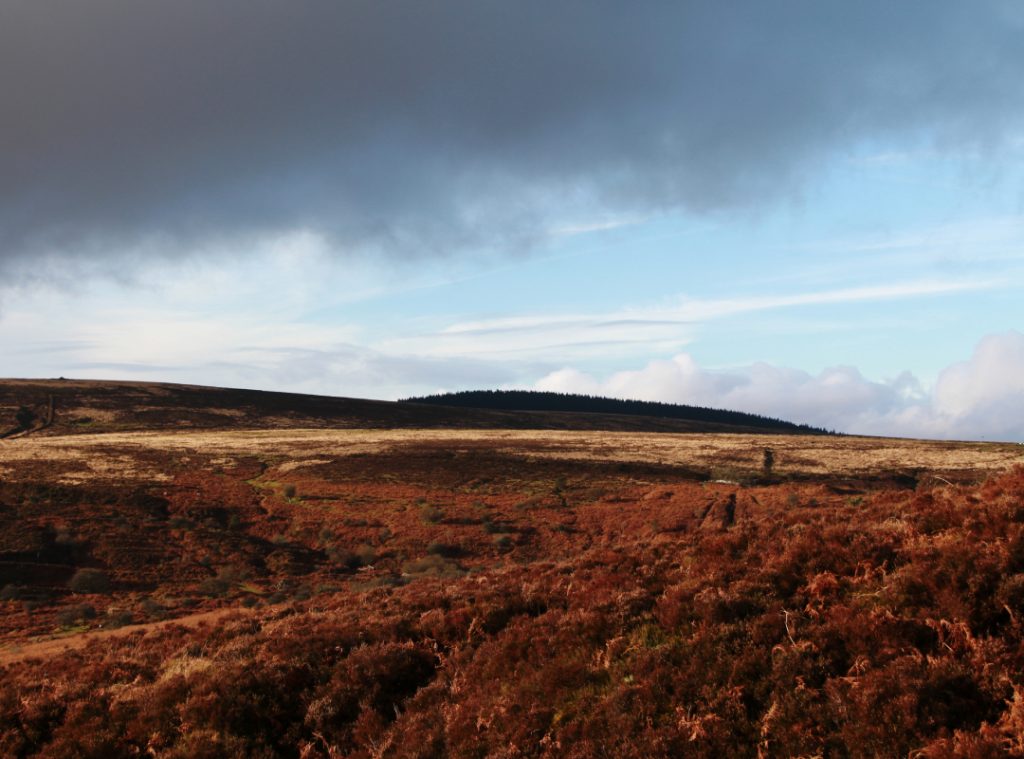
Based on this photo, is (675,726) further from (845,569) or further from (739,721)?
(845,569)

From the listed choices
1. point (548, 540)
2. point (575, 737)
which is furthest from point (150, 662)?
point (548, 540)

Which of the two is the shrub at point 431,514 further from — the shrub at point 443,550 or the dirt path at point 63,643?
the dirt path at point 63,643

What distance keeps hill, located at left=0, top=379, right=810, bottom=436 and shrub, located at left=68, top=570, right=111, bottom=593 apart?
80612mm

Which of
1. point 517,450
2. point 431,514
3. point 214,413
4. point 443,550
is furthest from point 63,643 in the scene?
point 214,413

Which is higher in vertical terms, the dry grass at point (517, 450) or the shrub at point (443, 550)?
the dry grass at point (517, 450)

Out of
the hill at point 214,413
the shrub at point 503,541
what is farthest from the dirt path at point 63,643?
the hill at point 214,413

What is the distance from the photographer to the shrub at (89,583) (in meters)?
36.8

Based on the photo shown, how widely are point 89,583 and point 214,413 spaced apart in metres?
96.9

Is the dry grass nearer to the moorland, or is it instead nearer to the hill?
the hill

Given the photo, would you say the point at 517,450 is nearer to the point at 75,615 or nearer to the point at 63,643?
the point at 75,615

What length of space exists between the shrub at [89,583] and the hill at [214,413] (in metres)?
80.6

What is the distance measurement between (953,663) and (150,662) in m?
16.9

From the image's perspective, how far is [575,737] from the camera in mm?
10203

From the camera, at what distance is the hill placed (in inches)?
4596
